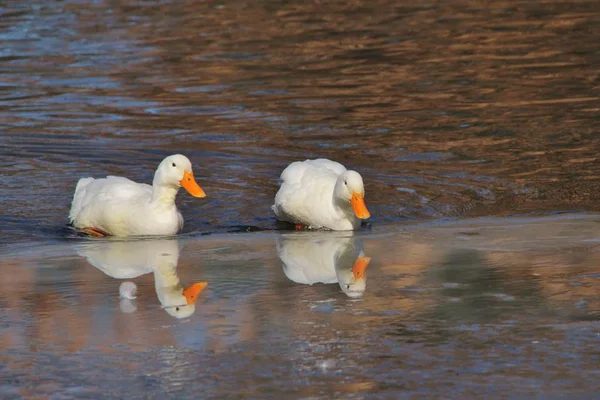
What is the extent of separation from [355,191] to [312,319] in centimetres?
297

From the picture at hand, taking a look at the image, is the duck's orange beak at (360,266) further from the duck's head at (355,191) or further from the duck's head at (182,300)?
the duck's head at (355,191)

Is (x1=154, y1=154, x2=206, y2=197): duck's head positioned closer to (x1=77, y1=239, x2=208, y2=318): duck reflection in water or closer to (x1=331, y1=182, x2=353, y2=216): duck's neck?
(x1=77, y1=239, x2=208, y2=318): duck reflection in water

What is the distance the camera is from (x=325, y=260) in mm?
7234

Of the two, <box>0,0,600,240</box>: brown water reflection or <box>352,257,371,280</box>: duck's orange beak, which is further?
<box>0,0,600,240</box>: brown water reflection

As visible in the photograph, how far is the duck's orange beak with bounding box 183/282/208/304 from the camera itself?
6.24 m

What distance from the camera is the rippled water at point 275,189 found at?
5.18 m

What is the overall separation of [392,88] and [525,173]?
502cm

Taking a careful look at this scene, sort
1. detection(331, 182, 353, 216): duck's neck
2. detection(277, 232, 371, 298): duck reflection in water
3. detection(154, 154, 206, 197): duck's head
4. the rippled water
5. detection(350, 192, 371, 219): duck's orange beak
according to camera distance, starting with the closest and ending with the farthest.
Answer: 1. the rippled water
2. detection(277, 232, 371, 298): duck reflection in water
3. detection(350, 192, 371, 219): duck's orange beak
4. detection(331, 182, 353, 216): duck's neck
5. detection(154, 154, 206, 197): duck's head

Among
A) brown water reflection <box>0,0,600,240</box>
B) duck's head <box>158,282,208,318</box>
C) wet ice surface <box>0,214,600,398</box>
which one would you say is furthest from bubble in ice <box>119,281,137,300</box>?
brown water reflection <box>0,0,600,240</box>

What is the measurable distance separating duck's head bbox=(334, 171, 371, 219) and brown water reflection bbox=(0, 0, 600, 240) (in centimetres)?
104

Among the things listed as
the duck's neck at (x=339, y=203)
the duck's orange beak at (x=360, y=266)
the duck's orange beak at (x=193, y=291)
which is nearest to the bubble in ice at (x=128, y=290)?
the duck's orange beak at (x=193, y=291)

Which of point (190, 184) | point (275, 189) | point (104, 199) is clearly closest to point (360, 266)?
point (190, 184)

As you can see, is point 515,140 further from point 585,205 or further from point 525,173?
point 585,205

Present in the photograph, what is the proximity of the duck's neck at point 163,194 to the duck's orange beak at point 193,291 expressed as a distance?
8.18ft
